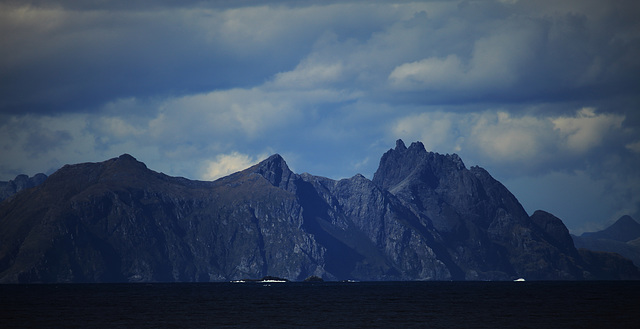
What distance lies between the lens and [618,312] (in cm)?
17275

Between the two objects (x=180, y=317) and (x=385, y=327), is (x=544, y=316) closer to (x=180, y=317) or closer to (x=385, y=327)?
(x=385, y=327)

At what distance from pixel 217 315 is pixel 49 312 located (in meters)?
45.5

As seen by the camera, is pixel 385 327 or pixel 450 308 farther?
pixel 450 308

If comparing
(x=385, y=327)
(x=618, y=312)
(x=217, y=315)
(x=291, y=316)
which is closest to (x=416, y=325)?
(x=385, y=327)

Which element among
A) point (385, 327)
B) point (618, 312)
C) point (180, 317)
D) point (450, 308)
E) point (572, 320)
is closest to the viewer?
point (385, 327)

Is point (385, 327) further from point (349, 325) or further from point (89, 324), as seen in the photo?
point (89, 324)

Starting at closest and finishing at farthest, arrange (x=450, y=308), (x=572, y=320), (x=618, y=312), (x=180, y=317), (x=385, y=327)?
(x=385, y=327) < (x=572, y=320) < (x=180, y=317) < (x=618, y=312) < (x=450, y=308)

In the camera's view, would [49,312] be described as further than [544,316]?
Yes

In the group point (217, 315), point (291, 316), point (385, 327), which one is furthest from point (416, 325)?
point (217, 315)

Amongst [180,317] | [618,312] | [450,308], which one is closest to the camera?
[180,317]

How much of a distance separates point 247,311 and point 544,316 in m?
74.3

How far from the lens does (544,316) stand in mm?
163125

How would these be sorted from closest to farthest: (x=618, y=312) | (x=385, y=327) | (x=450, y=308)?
1. (x=385, y=327)
2. (x=618, y=312)
3. (x=450, y=308)

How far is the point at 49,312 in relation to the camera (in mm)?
178000
